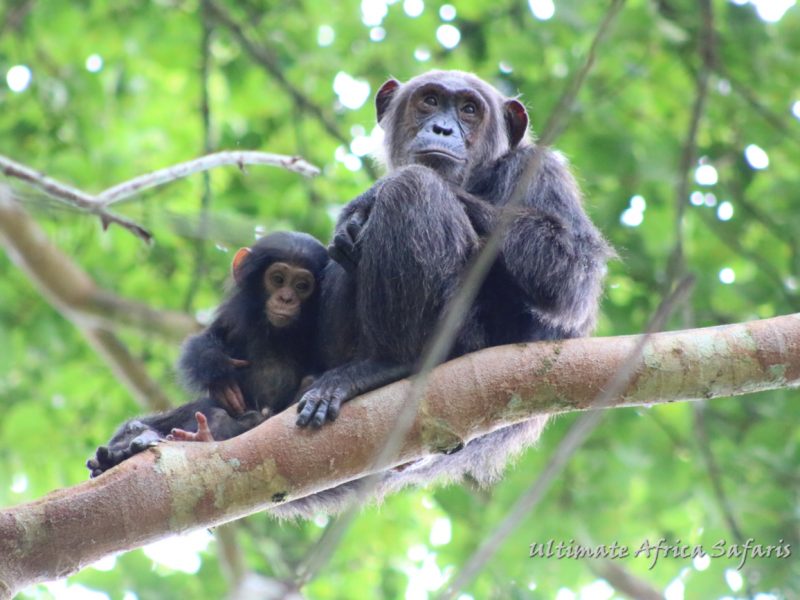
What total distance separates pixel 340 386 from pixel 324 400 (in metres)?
0.16

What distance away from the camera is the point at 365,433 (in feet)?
13.0

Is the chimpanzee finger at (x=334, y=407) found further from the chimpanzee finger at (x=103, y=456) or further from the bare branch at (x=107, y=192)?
the bare branch at (x=107, y=192)

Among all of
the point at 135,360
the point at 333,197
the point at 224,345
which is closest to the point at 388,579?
the point at 135,360

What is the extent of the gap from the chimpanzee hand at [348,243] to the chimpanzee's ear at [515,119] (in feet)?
5.38

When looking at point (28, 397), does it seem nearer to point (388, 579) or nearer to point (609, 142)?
point (388, 579)

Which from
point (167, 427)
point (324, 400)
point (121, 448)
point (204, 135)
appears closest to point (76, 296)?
point (204, 135)

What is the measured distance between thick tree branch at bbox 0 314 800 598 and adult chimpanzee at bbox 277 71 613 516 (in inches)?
7.7

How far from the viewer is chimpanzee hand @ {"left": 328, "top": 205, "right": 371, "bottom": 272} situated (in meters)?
4.56

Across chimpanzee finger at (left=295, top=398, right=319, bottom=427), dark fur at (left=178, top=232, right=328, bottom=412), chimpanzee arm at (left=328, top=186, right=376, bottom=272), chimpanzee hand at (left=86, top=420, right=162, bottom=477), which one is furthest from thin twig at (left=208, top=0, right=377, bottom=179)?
chimpanzee finger at (left=295, top=398, right=319, bottom=427)

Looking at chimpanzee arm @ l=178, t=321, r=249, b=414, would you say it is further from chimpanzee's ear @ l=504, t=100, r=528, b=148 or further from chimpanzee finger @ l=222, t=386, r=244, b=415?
chimpanzee's ear @ l=504, t=100, r=528, b=148

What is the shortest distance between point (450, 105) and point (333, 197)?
4.52m

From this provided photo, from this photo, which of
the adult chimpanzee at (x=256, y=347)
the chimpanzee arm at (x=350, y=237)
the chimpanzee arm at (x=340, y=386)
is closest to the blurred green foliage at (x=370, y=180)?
the adult chimpanzee at (x=256, y=347)

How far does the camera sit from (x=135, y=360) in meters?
8.67

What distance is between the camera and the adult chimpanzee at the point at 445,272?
174 inches
